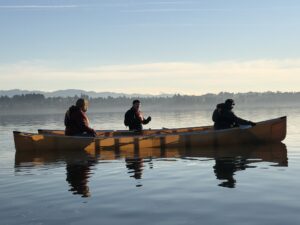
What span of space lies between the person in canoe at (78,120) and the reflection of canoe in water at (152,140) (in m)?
0.41

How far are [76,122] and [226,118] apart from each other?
676 centimetres

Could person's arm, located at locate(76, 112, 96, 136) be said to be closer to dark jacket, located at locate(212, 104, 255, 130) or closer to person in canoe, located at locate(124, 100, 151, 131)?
person in canoe, located at locate(124, 100, 151, 131)

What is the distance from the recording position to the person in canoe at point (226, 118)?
63.6ft

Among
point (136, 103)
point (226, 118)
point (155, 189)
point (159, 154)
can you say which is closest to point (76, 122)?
point (136, 103)

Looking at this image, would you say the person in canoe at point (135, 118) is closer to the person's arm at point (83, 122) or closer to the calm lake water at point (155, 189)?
the person's arm at point (83, 122)

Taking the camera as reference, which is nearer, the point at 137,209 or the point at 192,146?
the point at 137,209

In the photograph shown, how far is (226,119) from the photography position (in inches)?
787

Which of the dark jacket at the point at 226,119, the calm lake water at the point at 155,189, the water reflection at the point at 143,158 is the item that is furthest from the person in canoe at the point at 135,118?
the calm lake water at the point at 155,189

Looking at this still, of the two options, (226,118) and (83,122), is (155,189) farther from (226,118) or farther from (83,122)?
(226,118)

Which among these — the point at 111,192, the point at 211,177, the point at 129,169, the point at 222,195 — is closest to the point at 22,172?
the point at 129,169

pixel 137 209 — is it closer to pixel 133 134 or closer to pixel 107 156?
pixel 107 156

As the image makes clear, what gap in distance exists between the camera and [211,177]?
11578 mm

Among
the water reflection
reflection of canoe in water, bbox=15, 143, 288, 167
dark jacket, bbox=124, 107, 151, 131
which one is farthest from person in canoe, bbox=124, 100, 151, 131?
the water reflection

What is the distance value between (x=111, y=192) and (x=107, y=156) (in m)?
7.42
